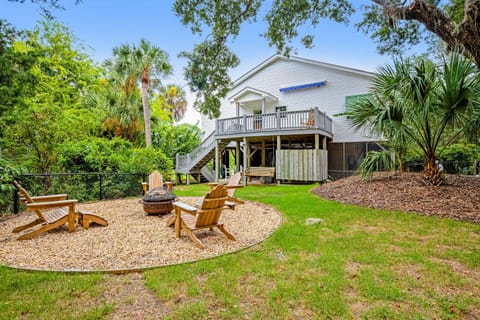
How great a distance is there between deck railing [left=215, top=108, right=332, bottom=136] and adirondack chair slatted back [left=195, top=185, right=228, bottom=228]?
910cm

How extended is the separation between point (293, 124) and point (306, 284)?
1173cm

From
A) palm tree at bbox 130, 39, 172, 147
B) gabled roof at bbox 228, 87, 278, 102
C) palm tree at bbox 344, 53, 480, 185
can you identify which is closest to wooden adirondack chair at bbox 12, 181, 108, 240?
palm tree at bbox 344, 53, 480, 185

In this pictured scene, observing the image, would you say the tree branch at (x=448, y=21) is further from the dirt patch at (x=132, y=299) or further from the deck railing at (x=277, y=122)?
the deck railing at (x=277, y=122)

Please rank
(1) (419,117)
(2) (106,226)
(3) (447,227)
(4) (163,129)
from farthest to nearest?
(4) (163,129), (1) (419,117), (2) (106,226), (3) (447,227)

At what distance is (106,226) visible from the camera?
18.1ft

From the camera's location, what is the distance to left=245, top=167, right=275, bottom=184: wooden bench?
13.6 m

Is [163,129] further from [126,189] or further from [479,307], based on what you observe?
[479,307]

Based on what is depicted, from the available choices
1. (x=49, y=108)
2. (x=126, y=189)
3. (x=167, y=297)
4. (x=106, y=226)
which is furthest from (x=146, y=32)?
(x=167, y=297)

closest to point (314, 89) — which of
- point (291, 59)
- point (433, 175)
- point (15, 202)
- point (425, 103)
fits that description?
point (291, 59)

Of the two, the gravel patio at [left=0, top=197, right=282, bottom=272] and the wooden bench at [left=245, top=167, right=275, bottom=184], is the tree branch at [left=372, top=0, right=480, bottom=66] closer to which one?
the gravel patio at [left=0, top=197, right=282, bottom=272]

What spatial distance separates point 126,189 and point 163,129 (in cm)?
1014

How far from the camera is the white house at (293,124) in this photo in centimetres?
1293

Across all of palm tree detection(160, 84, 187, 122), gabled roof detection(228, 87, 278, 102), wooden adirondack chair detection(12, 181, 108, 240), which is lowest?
wooden adirondack chair detection(12, 181, 108, 240)

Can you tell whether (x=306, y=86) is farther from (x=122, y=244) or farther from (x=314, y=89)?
(x=122, y=244)
